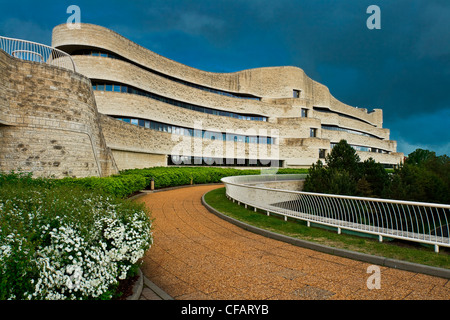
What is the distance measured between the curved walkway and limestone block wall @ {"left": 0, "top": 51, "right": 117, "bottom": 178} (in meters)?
8.81

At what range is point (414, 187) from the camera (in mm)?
19969

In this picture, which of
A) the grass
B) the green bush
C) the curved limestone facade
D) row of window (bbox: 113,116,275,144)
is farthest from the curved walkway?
row of window (bbox: 113,116,275,144)

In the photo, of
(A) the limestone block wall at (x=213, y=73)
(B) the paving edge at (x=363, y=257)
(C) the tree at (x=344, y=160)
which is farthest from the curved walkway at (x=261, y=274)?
(A) the limestone block wall at (x=213, y=73)

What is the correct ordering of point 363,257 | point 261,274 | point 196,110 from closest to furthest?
point 261,274 < point 363,257 < point 196,110

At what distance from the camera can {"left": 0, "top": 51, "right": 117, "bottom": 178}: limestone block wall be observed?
1099 centimetres

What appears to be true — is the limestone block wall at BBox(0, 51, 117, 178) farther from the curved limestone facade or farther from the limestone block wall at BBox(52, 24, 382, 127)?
the limestone block wall at BBox(52, 24, 382, 127)

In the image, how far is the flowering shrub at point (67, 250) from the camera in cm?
273

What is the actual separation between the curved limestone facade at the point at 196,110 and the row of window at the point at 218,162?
14 cm

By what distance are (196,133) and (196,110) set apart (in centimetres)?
424

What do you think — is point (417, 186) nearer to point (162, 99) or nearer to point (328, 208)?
point (328, 208)

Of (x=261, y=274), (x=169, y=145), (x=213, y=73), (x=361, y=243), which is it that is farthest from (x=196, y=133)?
(x=261, y=274)

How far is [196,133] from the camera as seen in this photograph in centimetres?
3406

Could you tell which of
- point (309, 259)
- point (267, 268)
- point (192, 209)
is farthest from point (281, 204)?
point (267, 268)
